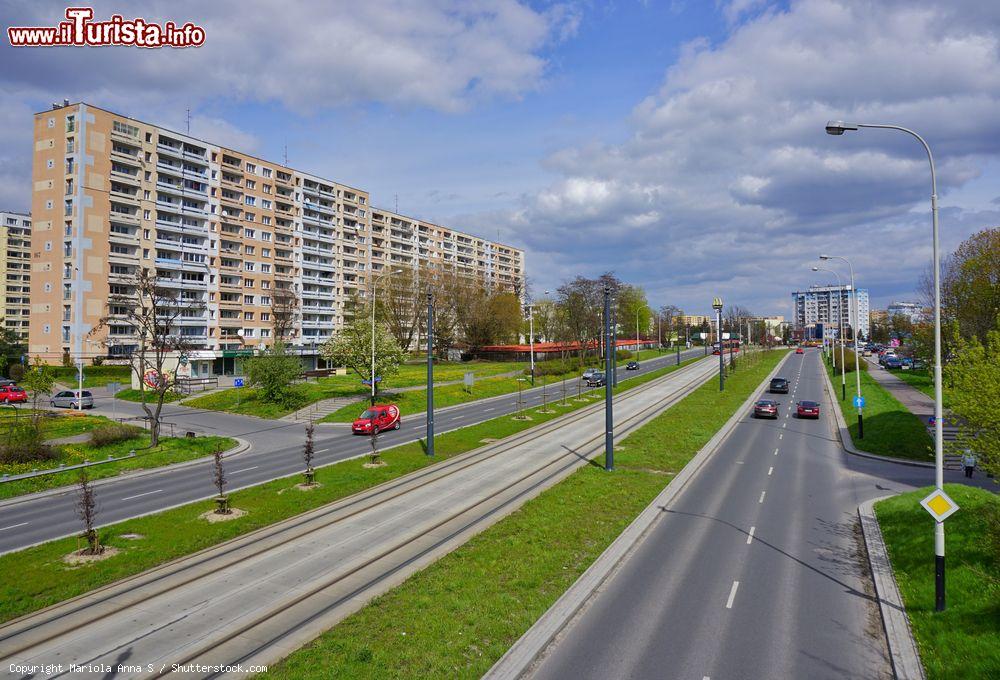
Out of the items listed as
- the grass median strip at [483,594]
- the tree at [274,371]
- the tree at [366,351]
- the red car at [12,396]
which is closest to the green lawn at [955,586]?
the grass median strip at [483,594]

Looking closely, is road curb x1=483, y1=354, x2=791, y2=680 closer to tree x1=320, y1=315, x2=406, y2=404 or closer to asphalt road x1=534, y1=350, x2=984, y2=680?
asphalt road x1=534, y1=350, x2=984, y2=680

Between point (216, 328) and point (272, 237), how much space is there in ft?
56.2

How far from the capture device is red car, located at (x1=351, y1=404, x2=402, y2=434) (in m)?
36.2

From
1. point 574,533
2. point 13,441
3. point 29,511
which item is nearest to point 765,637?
point 574,533

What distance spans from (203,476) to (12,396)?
35252mm

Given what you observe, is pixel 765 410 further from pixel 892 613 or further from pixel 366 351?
pixel 892 613

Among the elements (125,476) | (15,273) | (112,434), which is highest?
(15,273)

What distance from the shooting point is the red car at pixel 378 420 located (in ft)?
119

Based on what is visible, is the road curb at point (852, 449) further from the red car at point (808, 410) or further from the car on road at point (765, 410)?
the car on road at point (765, 410)

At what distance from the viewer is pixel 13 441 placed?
27203 millimetres

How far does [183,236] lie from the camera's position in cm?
7112

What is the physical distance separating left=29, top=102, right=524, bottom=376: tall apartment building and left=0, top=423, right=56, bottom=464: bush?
928 inches

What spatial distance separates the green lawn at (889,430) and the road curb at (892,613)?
787 cm

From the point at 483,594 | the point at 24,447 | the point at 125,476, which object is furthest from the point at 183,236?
the point at 483,594
